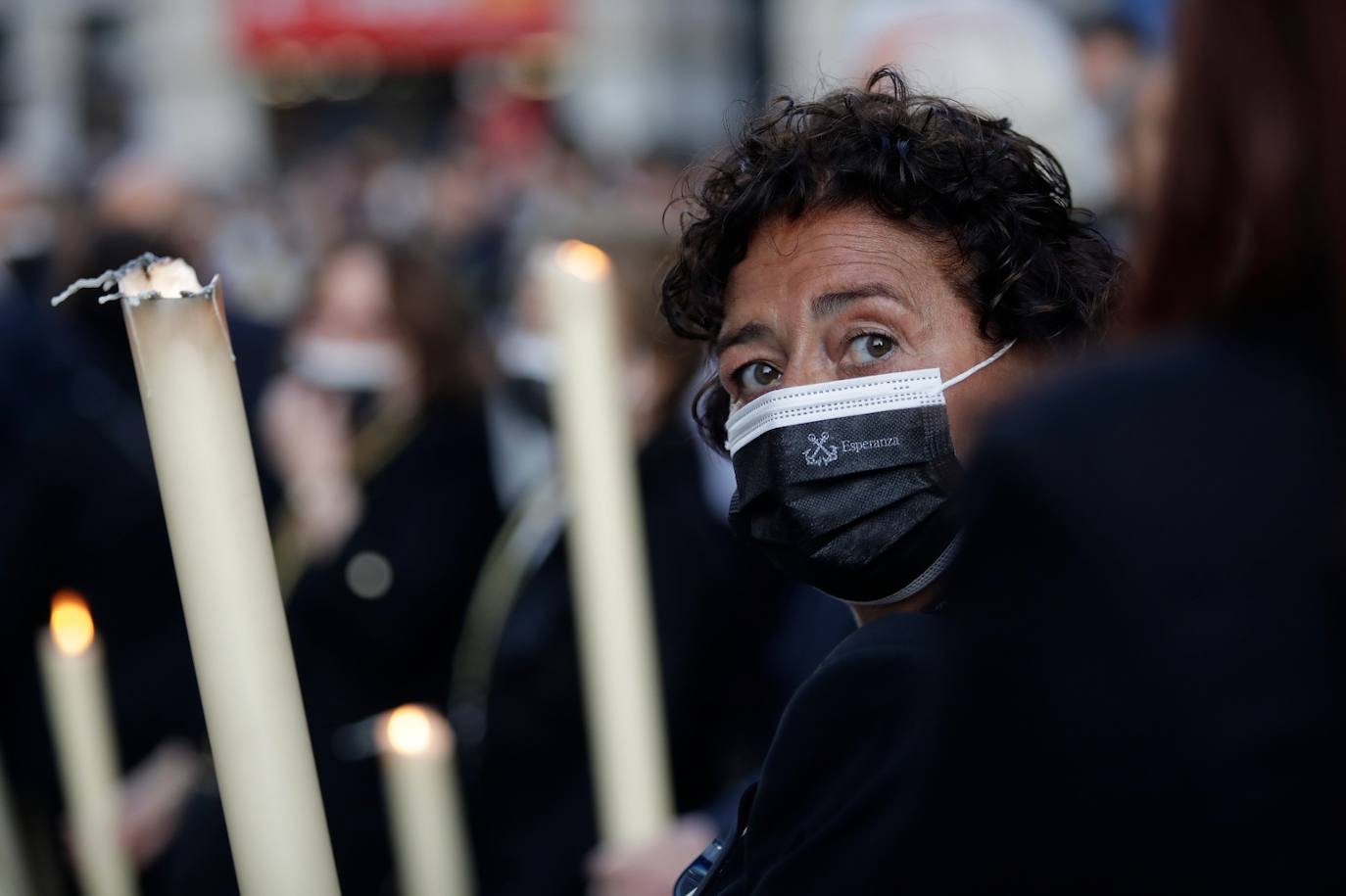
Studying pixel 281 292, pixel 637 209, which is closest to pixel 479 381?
pixel 637 209

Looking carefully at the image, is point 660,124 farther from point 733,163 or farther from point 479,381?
point 733,163

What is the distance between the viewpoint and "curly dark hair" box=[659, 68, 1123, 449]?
1542mm

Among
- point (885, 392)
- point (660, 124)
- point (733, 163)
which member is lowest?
point (885, 392)

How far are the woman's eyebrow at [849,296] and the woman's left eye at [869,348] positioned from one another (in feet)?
0.12

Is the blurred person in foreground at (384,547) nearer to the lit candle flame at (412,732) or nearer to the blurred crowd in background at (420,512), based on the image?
the blurred crowd in background at (420,512)

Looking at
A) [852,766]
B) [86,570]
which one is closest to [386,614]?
[86,570]

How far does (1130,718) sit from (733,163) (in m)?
1.03

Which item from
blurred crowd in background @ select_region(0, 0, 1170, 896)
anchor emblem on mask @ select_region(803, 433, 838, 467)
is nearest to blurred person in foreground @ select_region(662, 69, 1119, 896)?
anchor emblem on mask @ select_region(803, 433, 838, 467)

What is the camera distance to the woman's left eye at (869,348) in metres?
1.53

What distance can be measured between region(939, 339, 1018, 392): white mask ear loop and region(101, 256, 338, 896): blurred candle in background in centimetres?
72

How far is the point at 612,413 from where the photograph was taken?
1820mm

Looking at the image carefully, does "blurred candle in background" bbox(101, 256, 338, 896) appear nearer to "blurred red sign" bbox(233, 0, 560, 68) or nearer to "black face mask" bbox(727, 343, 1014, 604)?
"black face mask" bbox(727, 343, 1014, 604)

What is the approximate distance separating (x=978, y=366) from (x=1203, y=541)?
29.2 inches

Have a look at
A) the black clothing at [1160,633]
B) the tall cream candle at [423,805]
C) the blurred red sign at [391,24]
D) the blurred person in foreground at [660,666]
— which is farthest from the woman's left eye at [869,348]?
the blurred red sign at [391,24]
